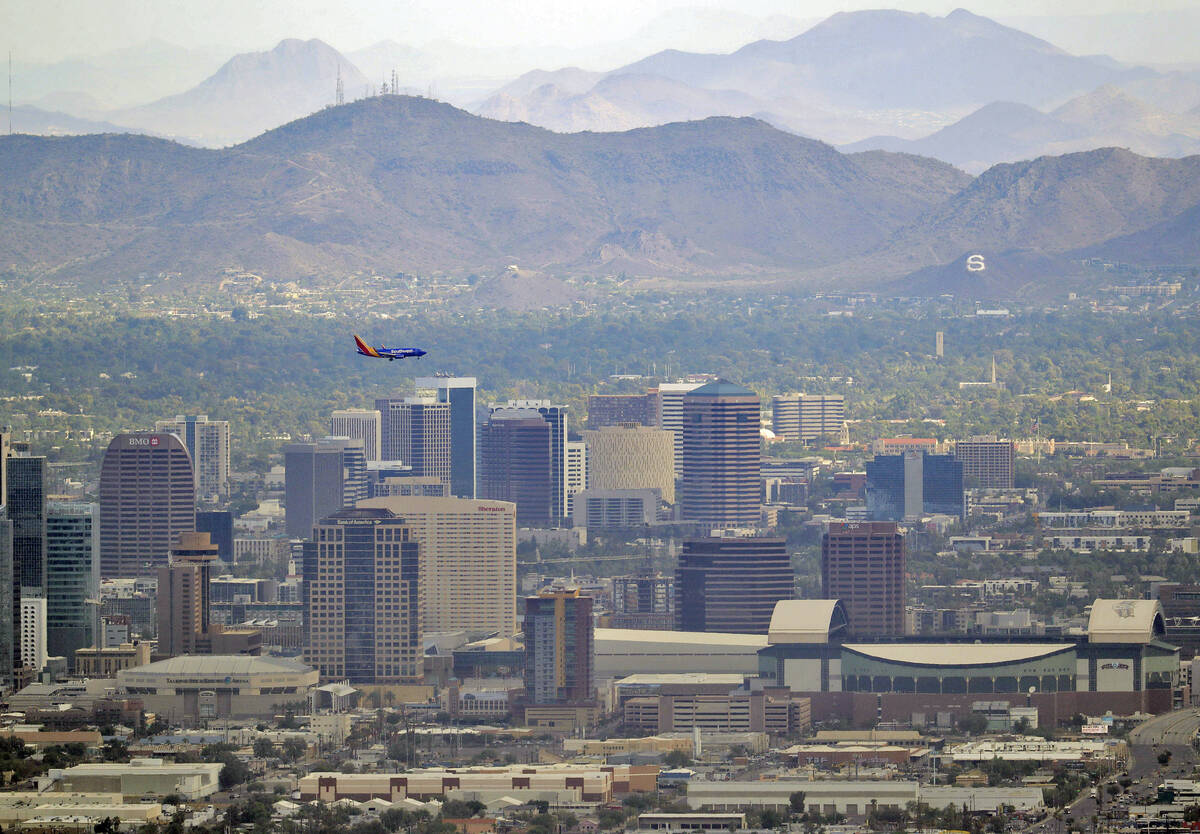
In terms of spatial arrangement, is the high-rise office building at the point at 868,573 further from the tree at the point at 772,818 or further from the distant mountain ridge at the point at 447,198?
the distant mountain ridge at the point at 447,198

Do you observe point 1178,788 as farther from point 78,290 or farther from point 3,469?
point 78,290

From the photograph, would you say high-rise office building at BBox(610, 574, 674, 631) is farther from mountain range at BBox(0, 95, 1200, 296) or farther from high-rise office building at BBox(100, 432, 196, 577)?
mountain range at BBox(0, 95, 1200, 296)

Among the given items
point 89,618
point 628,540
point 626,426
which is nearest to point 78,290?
point 626,426

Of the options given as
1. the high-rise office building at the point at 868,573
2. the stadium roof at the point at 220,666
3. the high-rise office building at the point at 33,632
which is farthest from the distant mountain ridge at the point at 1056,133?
the high-rise office building at the point at 33,632

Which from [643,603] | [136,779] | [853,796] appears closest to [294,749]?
[136,779]

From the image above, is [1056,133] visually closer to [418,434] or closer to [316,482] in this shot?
[418,434]
